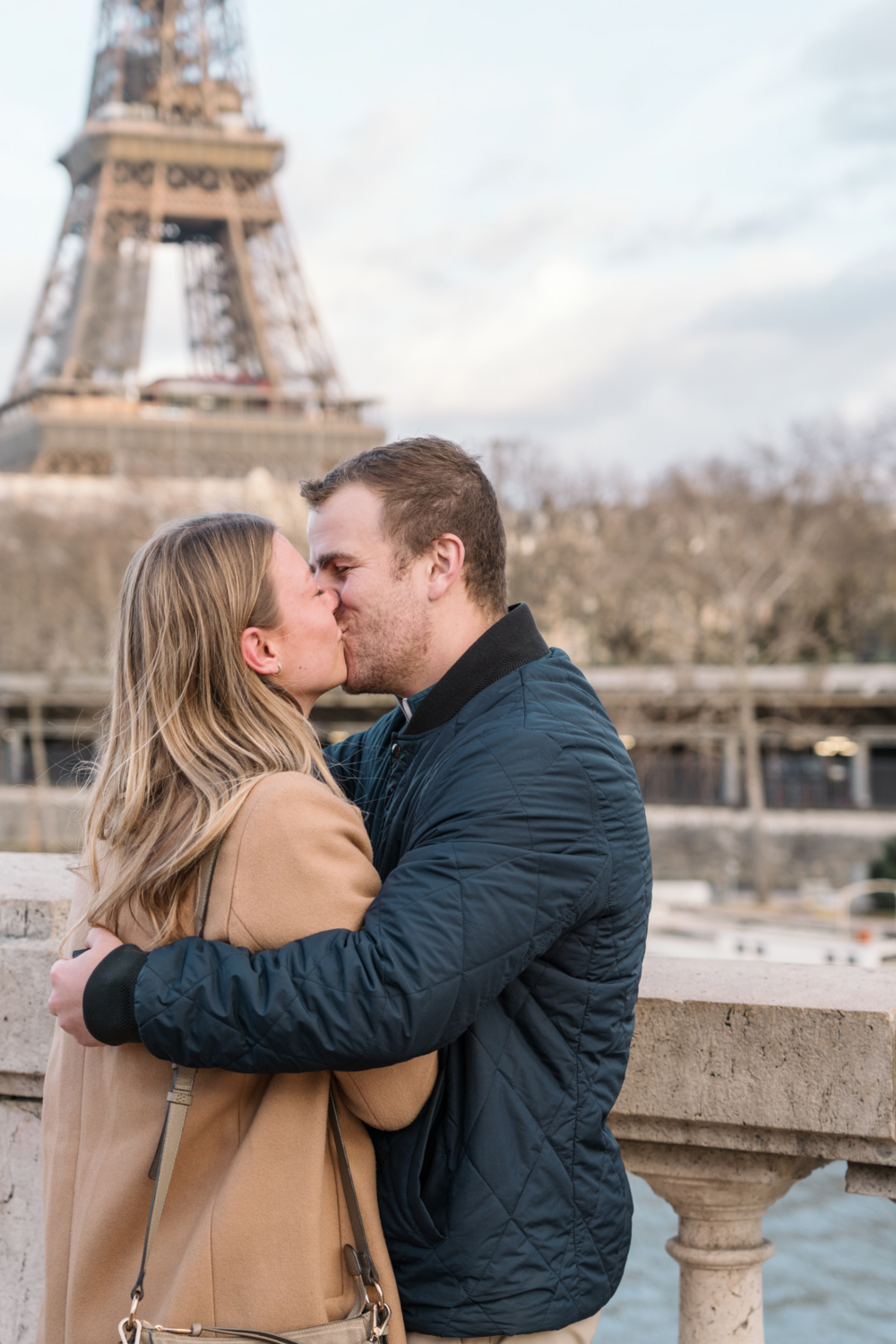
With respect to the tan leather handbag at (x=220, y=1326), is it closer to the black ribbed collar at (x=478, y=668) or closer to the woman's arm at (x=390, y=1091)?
the woman's arm at (x=390, y=1091)

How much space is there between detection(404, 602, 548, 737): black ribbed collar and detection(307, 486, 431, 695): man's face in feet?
0.37

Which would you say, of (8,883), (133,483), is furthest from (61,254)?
(8,883)

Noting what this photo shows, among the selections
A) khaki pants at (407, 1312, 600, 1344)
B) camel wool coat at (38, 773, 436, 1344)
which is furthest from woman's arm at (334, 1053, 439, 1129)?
khaki pants at (407, 1312, 600, 1344)

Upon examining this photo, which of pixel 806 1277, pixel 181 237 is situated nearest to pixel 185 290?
pixel 181 237

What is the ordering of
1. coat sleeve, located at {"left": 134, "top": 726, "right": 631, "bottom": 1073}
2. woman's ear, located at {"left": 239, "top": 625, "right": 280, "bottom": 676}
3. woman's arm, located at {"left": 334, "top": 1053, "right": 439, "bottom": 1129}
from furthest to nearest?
woman's ear, located at {"left": 239, "top": 625, "right": 280, "bottom": 676} → woman's arm, located at {"left": 334, "top": 1053, "right": 439, "bottom": 1129} → coat sleeve, located at {"left": 134, "top": 726, "right": 631, "bottom": 1073}

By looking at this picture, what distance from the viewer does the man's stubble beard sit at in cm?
218

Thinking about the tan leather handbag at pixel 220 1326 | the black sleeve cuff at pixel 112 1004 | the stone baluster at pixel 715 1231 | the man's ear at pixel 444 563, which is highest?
the man's ear at pixel 444 563

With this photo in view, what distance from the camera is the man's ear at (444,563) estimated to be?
→ 84.8 inches

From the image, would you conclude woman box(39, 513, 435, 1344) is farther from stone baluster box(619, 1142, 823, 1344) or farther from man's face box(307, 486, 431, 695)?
stone baluster box(619, 1142, 823, 1344)

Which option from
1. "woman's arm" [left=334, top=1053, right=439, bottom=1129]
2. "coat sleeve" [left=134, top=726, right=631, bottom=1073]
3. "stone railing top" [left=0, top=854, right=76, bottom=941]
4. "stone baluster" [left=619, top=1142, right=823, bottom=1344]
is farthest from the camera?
"stone railing top" [left=0, top=854, right=76, bottom=941]

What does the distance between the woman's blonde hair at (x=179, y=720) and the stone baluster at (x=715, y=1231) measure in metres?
1.01

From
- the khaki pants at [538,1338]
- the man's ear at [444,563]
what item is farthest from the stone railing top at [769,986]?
the man's ear at [444,563]

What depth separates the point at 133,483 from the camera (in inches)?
1337

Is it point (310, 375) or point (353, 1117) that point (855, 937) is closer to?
point (353, 1117)
